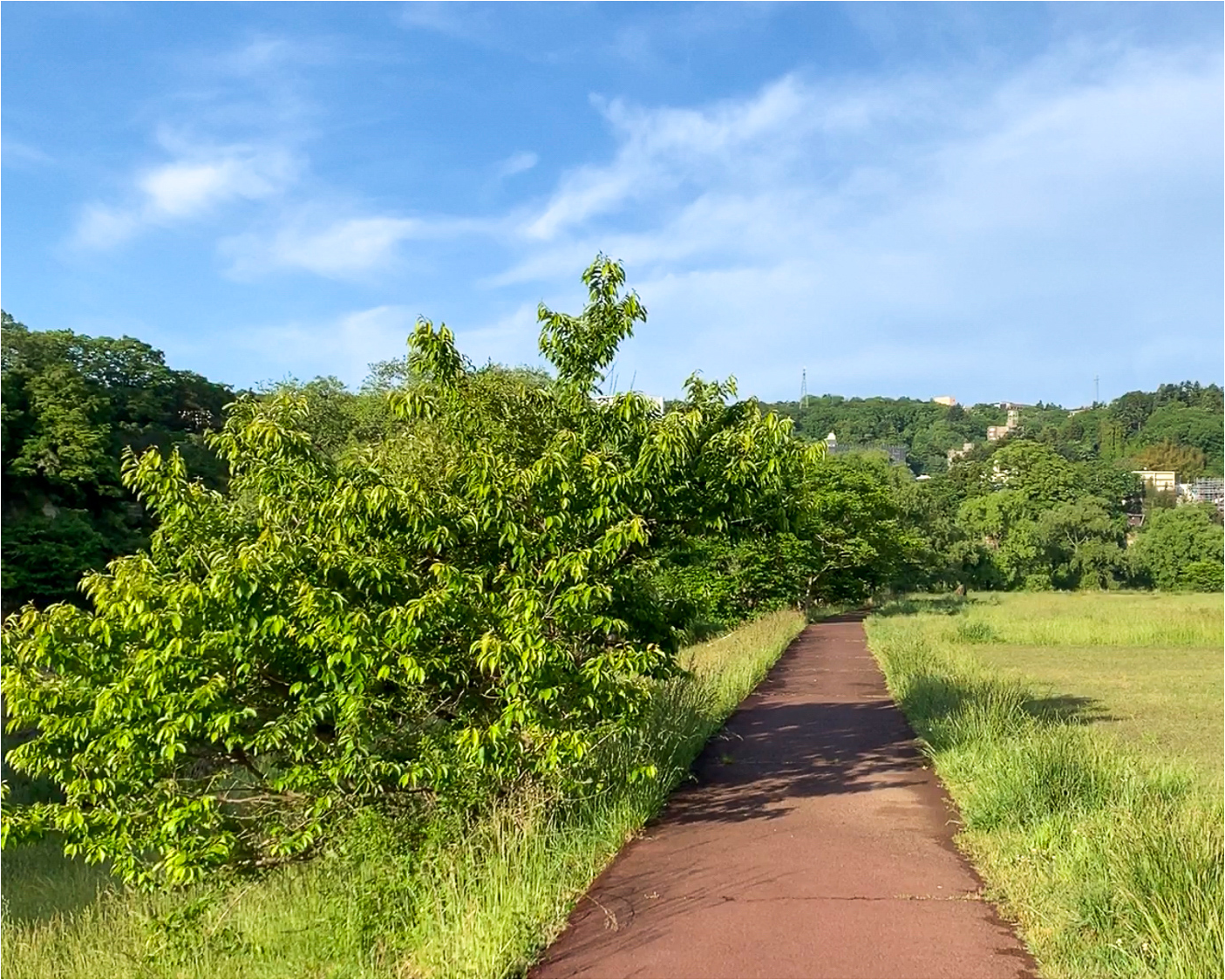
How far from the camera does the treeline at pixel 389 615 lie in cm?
707

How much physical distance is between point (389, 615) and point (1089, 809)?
17.3 feet

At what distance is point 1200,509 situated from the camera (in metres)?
89.2

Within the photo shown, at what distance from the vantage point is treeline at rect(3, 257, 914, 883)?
707 centimetres

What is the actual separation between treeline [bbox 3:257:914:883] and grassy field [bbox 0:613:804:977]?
0.27 metres

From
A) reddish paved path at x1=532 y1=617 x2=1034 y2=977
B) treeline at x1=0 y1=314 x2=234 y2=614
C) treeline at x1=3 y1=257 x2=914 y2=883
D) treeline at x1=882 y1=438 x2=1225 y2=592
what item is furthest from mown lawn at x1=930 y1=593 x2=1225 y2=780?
treeline at x1=882 y1=438 x2=1225 y2=592

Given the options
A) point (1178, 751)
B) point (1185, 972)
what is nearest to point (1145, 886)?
point (1185, 972)

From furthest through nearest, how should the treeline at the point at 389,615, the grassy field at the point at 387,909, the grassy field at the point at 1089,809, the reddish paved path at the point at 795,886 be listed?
the treeline at the point at 389,615 < the grassy field at the point at 387,909 < the reddish paved path at the point at 795,886 < the grassy field at the point at 1089,809

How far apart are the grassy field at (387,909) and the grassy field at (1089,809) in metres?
2.70

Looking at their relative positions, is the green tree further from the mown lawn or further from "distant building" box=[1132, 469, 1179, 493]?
"distant building" box=[1132, 469, 1179, 493]

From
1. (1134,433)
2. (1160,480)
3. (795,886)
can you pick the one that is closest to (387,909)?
(795,886)

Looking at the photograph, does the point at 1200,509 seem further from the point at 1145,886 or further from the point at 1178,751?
the point at 1145,886

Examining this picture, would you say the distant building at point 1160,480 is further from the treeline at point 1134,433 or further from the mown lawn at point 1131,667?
the mown lawn at point 1131,667

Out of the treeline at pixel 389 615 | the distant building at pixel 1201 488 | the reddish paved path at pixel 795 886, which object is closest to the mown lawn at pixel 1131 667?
the reddish paved path at pixel 795 886

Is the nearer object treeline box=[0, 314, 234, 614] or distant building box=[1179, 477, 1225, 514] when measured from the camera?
treeline box=[0, 314, 234, 614]
